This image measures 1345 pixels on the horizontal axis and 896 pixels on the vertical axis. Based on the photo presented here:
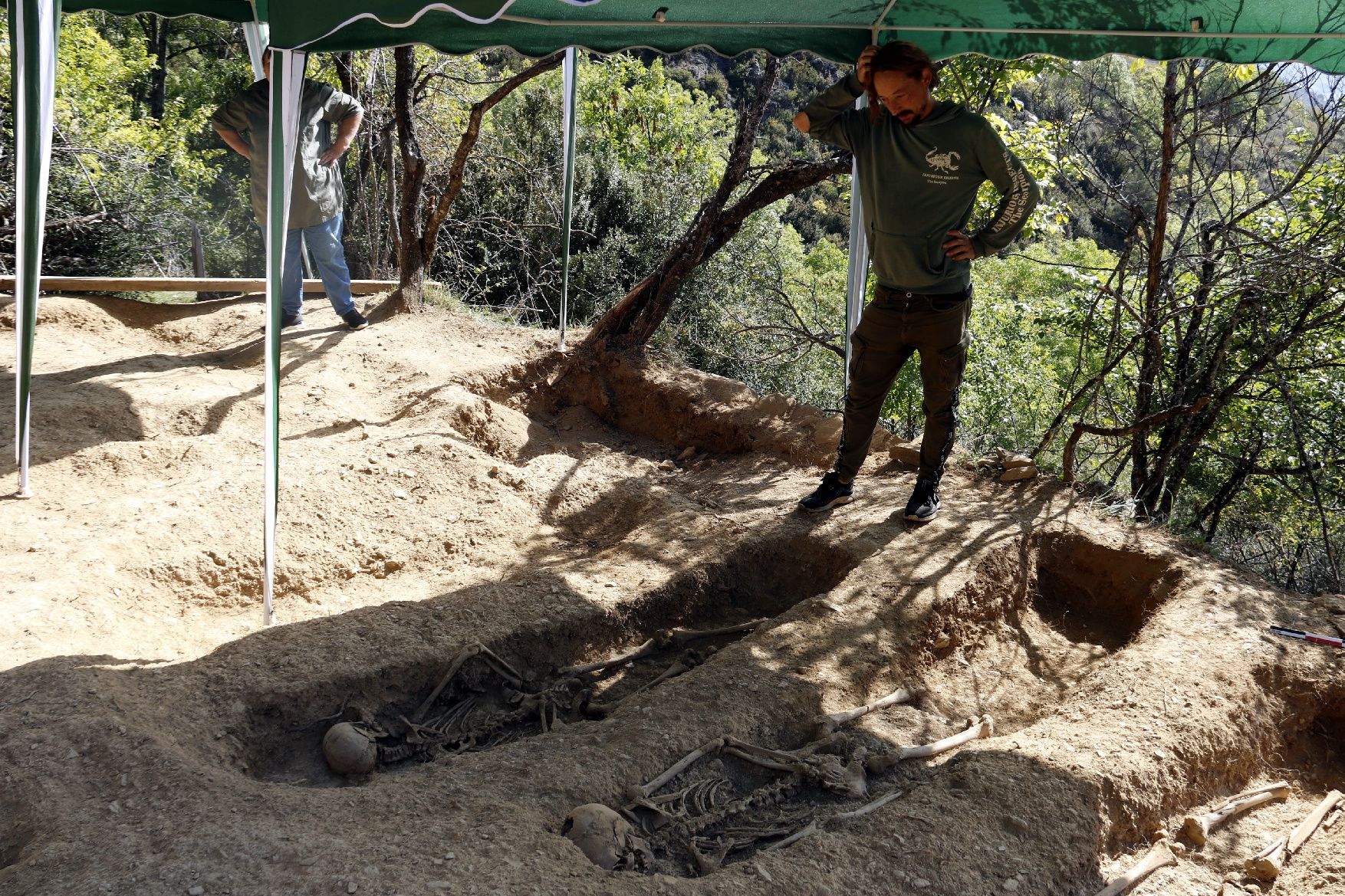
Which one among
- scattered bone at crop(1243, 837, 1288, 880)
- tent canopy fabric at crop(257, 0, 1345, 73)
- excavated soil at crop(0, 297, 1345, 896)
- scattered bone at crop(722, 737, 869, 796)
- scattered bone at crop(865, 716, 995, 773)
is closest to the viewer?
excavated soil at crop(0, 297, 1345, 896)

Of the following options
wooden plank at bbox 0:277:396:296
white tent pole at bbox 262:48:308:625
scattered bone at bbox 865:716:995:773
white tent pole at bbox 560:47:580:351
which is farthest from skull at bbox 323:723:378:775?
wooden plank at bbox 0:277:396:296

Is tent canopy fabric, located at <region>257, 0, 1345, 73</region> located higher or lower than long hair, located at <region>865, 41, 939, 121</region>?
higher

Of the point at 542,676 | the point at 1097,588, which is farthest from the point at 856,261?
the point at 542,676

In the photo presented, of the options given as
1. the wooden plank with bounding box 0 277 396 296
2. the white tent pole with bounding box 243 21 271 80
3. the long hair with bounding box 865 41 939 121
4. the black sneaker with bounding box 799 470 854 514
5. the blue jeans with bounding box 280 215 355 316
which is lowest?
the black sneaker with bounding box 799 470 854 514

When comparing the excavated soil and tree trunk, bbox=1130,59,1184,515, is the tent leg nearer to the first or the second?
the excavated soil

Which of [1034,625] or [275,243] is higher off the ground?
[275,243]

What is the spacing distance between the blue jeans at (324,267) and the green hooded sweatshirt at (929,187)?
381 cm

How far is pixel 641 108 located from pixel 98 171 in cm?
1143

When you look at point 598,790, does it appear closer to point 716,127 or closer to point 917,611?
point 917,611

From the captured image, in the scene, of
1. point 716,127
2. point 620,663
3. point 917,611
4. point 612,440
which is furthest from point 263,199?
point 716,127

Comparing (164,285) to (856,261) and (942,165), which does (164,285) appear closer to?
(856,261)

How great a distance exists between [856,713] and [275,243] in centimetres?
281

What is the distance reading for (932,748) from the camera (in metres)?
3.31

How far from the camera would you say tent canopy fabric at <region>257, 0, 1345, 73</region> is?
4504mm
